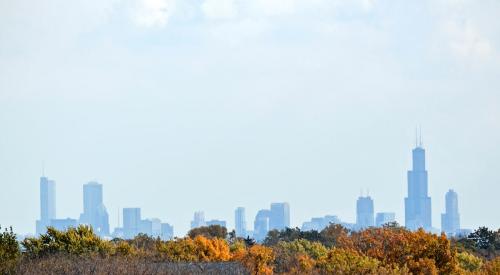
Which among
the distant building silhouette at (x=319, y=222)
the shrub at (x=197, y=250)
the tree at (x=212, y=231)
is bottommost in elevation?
the shrub at (x=197, y=250)

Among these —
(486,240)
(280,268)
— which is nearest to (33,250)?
(280,268)

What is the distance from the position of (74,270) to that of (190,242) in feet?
41.6

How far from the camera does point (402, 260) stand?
29609mm

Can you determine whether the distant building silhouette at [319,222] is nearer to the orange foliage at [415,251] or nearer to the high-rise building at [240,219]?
the high-rise building at [240,219]

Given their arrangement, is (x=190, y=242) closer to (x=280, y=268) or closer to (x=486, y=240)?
(x=280, y=268)

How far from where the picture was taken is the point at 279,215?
18638 centimetres

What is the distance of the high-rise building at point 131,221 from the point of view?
182 meters

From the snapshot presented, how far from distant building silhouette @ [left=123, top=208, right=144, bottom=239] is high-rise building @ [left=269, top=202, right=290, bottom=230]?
2148 centimetres

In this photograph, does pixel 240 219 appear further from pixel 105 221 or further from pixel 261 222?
pixel 105 221

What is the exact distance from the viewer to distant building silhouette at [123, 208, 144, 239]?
182000 mm

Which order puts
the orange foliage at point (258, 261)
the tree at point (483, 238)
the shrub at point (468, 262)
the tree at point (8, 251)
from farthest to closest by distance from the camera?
the tree at point (483, 238)
the shrub at point (468, 262)
the orange foliage at point (258, 261)
the tree at point (8, 251)

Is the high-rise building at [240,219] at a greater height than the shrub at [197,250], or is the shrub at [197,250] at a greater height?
the high-rise building at [240,219]

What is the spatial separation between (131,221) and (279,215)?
2396 centimetres

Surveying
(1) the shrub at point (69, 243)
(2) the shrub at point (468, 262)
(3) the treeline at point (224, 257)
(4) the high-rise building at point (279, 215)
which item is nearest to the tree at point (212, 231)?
(3) the treeline at point (224, 257)
